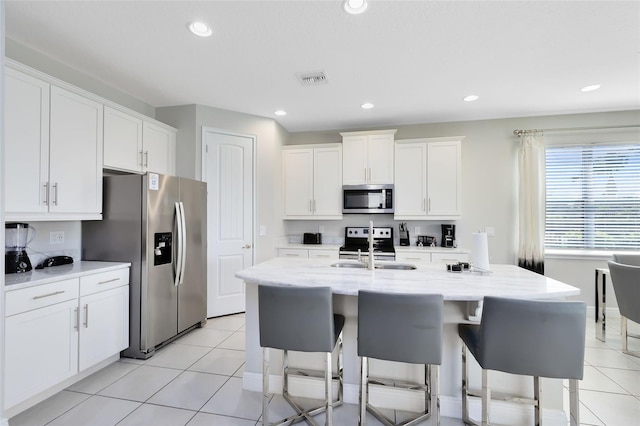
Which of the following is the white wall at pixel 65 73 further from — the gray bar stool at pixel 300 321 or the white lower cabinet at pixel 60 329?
the gray bar stool at pixel 300 321

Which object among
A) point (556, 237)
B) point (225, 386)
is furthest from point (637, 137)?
point (225, 386)

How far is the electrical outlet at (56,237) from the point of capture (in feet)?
8.65

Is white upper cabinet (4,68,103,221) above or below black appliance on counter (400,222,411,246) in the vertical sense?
above

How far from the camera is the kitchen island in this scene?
1743 millimetres

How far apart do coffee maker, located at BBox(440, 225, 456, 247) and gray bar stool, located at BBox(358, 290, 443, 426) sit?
2.88m

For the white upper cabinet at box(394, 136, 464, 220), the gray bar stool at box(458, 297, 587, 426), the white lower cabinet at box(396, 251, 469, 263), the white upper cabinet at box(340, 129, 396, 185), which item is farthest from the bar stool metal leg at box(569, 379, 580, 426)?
the white upper cabinet at box(340, 129, 396, 185)

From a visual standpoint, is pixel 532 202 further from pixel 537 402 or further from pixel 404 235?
pixel 537 402

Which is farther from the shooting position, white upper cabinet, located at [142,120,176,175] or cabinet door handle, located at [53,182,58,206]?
white upper cabinet, located at [142,120,176,175]

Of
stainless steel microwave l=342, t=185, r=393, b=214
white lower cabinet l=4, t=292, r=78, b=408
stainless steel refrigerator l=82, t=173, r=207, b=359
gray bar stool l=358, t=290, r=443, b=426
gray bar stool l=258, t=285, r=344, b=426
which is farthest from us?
stainless steel microwave l=342, t=185, r=393, b=214

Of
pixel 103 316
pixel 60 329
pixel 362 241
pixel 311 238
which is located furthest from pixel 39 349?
pixel 362 241

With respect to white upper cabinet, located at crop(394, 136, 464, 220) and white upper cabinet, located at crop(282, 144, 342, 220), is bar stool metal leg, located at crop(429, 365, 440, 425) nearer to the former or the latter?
white upper cabinet, located at crop(394, 136, 464, 220)

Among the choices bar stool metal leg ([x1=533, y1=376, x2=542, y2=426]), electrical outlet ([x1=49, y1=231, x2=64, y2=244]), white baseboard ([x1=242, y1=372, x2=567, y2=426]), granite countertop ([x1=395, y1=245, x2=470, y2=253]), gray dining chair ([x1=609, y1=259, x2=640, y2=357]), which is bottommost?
white baseboard ([x1=242, y1=372, x2=567, y2=426])

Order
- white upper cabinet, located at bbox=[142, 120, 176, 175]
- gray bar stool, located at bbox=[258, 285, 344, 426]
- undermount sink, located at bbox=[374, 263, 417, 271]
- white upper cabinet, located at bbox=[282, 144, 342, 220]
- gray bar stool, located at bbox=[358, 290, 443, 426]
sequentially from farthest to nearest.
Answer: white upper cabinet, located at bbox=[282, 144, 342, 220] → white upper cabinet, located at bbox=[142, 120, 176, 175] → undermount sink, located at bbox=[374, 263, 417, 271] → gray bar stool, located at bbox=[258, 285, 344, 426] → gray bar stool, located at bbox=[358, 290, 443, 426]

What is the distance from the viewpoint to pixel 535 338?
1.44 metres
